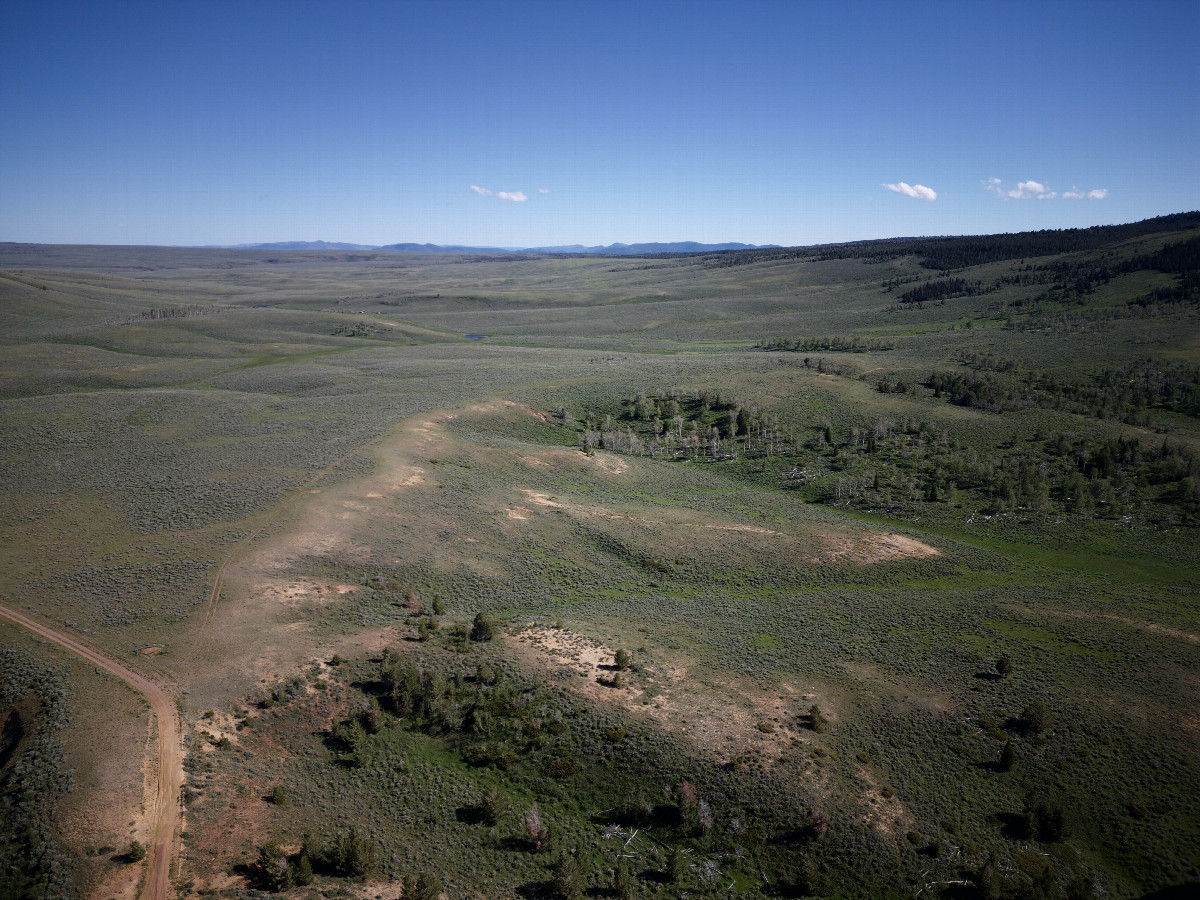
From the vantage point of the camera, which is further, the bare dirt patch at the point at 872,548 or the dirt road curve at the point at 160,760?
the bare dirt patch at the point at 872,548

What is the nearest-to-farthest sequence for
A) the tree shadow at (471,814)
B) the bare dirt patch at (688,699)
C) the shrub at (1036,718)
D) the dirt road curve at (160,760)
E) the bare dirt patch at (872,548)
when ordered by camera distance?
the dirt road curve at (160,760)
the tree shadow at (471,814)
the bare dirt patch at (688,699)
the shrub at (1036,718)
the bare dirt patch at (872,548)

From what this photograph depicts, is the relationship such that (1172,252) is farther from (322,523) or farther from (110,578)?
(110,578)

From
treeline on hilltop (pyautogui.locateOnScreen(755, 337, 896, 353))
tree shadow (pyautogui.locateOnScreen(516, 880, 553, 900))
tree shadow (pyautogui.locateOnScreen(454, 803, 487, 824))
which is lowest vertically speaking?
tree shadow (pyautogui.locateOnScreen(516, 880, 553, 900))

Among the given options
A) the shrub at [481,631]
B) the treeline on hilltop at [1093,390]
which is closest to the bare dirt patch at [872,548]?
the shrub at [481,631]

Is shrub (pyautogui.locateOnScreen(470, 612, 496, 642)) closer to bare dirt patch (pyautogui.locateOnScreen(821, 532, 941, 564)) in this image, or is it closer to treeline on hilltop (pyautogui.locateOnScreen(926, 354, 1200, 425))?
bare dirt patch (pyautogui.locateOnScreen(821, 532, 941, 564))

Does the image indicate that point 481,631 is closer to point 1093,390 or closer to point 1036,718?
point 1036,718

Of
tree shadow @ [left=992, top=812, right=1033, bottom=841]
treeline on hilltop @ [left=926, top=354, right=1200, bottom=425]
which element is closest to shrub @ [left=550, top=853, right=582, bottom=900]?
tree shadow @ [left=992, top=812, right=1033, bottom=841]

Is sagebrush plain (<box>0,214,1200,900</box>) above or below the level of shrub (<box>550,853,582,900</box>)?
above

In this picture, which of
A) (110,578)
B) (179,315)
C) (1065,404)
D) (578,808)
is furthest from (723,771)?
(179,315)

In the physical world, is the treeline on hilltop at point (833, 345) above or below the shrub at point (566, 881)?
above

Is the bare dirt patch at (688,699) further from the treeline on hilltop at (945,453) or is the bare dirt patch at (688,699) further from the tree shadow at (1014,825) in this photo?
the treeline on hilltop at (945,453)
